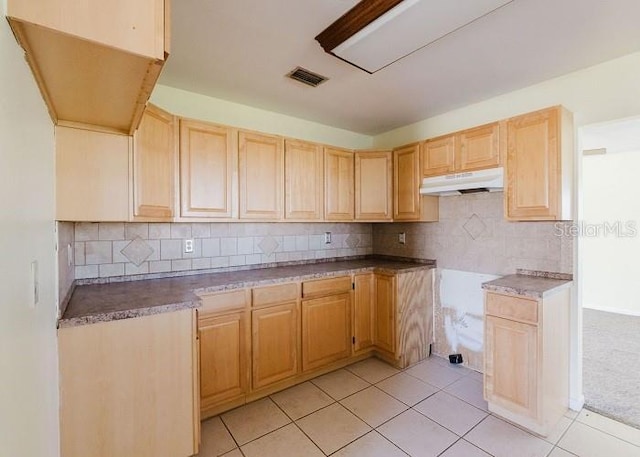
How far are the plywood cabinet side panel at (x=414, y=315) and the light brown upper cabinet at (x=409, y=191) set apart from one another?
60 cm

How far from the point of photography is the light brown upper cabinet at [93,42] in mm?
744

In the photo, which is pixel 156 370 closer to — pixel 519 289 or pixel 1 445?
pixel 1 445

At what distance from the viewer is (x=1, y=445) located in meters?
0.62

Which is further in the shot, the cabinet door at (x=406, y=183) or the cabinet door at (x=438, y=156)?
the cabinet door at (x=406, y=183)

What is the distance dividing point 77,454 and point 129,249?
130 cm

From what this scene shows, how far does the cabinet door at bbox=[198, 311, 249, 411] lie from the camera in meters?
2.07

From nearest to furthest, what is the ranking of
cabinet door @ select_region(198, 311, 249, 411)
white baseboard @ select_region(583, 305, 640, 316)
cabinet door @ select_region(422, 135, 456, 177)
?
1. cabinet door @ select_region(198, 311, 249, 411)
2. cabinet door @ select_region(422, 135, 456, 177)
3. white baseboard @ select_region(583, 305, 640, 316)

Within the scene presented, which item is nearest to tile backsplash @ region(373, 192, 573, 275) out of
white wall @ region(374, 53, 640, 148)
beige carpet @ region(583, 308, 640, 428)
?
white wall @ region(374, 53, 640, 148)

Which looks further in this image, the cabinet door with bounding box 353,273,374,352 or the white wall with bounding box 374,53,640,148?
the cabinet door with bounding box 353,273,374,352

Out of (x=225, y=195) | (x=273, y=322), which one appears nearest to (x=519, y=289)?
(x=273, y=322)

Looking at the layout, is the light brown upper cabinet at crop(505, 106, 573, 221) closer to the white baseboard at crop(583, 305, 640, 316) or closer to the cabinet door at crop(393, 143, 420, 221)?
the cabinet door at crop(393, 143, 420, 221)

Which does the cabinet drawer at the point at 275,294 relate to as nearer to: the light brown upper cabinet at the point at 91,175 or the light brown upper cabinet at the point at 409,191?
the light brown upper cabinet at the point at 91,175

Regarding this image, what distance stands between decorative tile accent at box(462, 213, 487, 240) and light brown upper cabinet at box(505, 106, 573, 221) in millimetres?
509

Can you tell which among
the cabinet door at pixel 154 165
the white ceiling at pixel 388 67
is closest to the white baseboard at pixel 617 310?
the white ceiling at pixel 388 67
